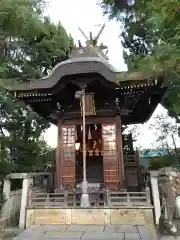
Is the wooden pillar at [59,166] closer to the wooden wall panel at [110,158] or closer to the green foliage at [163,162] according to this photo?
the wooden wall panel at [110,158]

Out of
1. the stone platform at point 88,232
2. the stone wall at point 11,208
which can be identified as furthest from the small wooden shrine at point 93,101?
the stone platform at point 88,232

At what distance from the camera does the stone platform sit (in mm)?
6125

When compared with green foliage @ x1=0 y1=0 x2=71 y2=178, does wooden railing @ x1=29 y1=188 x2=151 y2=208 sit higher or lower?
lower

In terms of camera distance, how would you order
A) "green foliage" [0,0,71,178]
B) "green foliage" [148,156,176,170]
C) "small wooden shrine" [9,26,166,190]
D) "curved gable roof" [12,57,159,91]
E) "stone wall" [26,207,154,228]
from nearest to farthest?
"stone wall" [26,207,154,228] → "curved gable roof" [12,57,159,91] → "small wooden shrine" [9,26,166,190] → "green foliage" [0,0,71,178] → "green foliage" [148,156,176,170]

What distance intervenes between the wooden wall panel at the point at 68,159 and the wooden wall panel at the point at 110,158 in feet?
3.59

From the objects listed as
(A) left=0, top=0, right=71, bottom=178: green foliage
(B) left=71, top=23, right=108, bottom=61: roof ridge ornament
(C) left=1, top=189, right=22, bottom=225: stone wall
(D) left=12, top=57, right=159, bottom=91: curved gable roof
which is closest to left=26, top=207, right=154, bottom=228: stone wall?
(C) left=1, top=189, right=22, bottom=225: stone wall

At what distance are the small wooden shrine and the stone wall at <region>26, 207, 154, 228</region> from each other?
1.62 meters

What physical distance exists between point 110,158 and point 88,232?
3186 millimetres

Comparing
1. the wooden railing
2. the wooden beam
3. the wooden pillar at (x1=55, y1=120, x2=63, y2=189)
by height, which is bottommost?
the wooden railing

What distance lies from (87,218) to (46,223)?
1.15 metres

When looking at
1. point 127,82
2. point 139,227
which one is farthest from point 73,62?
point 139,227

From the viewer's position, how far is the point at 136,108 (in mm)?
12039

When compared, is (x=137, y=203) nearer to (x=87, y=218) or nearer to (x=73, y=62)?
(x=87, y=218)

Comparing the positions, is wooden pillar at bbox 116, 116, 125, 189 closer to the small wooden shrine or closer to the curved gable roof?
the small wooden shrine
